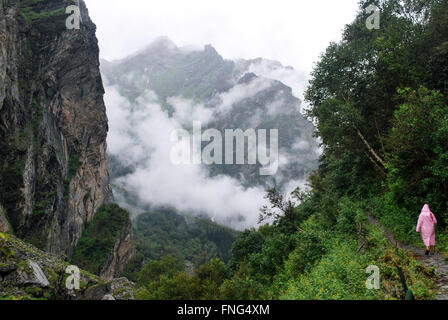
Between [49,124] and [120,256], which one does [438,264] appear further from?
[120,256]

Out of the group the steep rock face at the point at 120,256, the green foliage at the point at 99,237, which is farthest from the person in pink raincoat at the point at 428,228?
the steep rock face at the point at 120,256

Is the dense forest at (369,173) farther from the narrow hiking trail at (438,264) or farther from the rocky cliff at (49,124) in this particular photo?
the rocky cliff at (49,124)

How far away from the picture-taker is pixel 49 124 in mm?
55531

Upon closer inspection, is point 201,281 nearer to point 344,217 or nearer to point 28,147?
point 344,217

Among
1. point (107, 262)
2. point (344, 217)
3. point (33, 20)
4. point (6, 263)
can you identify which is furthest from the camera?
point (107, 262)

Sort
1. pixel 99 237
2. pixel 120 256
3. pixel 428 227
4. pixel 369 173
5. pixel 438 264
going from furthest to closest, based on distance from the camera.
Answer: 1. pixel 120 256
2. pixel 99 237
3. pixel 369 173
4. pixel 428 227
5. pixel 438 264

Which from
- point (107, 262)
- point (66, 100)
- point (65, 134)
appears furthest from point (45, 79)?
point (107, 262)

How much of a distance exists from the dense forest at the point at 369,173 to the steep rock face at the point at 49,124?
103ft

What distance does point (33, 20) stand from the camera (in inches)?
2140

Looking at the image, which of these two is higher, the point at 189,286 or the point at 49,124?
the point at 49,124

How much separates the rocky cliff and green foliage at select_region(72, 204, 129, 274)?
10.0ft

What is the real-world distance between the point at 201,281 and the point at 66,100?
62677 mm


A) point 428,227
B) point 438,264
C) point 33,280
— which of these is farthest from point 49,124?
point 438,264

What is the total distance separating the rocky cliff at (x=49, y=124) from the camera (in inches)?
1563
